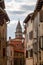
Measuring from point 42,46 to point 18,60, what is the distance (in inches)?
2682

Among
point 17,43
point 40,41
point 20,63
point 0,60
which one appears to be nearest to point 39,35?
point 40,41

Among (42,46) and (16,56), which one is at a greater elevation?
(42,46)

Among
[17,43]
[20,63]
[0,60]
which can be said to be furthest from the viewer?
[17,43]

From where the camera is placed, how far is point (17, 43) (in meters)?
136

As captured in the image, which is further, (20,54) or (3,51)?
(20,54)

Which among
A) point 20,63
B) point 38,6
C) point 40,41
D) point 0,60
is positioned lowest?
point 20,63

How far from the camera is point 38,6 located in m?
42.5

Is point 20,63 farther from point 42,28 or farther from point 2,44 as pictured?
point 42,28

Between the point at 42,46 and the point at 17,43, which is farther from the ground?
the point at 42,46

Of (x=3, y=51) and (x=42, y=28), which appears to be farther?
(x=3, y=51)

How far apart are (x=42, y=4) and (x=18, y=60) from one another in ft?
226

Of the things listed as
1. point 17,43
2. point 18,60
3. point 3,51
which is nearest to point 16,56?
point 18,60

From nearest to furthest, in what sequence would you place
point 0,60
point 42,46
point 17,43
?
1. point 42,46
2. point 0,60
3. point 17,43

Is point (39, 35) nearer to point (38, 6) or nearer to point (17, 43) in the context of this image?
point (38, 6)
